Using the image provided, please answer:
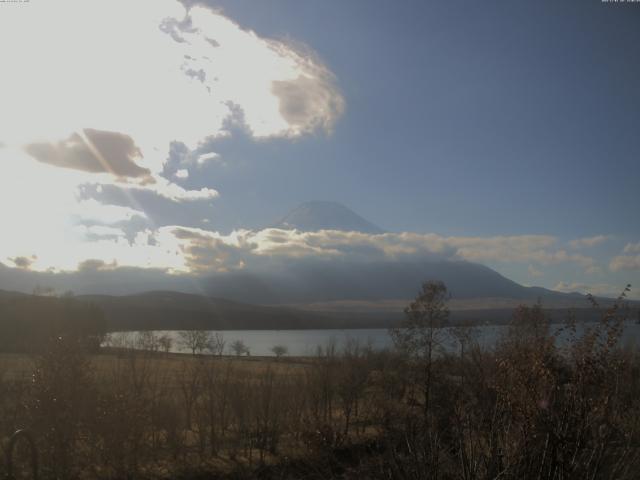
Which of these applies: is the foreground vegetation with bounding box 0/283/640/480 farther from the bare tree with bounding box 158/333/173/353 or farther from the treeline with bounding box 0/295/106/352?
the treeline with bounding box 0/295/106/352

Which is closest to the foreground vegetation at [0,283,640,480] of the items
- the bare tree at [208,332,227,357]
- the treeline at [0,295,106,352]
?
the bare tree at [208,332,227,357]

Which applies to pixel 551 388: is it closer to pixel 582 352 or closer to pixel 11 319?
pixel 582 352

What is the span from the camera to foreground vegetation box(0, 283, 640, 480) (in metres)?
7.30

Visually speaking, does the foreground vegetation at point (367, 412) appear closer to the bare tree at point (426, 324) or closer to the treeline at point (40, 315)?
the bare tree at point (426, 324)

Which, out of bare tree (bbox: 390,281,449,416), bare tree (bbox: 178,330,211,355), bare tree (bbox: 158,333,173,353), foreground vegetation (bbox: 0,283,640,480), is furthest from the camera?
bare tree (bbox: 178,330,211,355)

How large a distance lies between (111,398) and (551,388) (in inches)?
572

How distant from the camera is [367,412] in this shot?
2867cm

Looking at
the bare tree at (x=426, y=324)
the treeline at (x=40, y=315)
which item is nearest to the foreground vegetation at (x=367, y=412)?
the bare tree at (x=426, y=324)

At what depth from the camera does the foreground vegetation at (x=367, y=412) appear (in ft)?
23.9

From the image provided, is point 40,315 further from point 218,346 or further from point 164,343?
point 218,346

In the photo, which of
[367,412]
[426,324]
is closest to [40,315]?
[367,412]

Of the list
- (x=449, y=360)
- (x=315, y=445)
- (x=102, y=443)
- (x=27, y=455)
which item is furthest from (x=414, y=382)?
(x=27, y=455)

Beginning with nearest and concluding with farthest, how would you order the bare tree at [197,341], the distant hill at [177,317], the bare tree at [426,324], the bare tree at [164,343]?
the bare tree at [426,324], the bare tree at [164,343], the bare tree at [197,341], the distant hill at [177,317]

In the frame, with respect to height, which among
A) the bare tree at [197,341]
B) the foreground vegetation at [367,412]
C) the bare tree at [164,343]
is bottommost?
the bare tree at [197,341]
